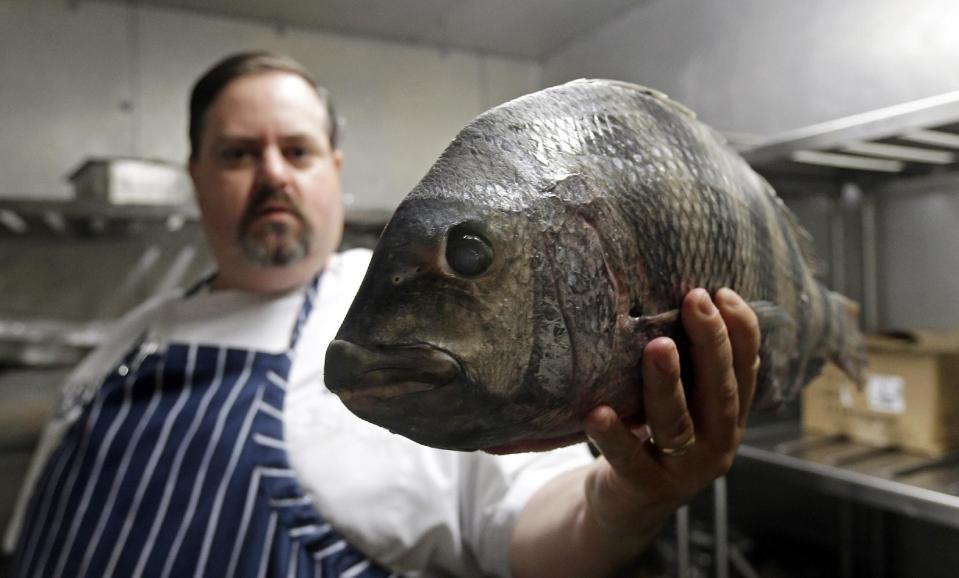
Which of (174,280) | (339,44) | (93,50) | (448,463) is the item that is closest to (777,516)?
(448,463)

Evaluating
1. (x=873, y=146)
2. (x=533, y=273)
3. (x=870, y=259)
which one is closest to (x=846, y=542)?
(x=870, y=259)

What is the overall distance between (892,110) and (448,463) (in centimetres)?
97

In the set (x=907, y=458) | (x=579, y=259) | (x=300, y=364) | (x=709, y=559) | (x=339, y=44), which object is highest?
(x=339, y=44)

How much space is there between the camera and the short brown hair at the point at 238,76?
891 mm

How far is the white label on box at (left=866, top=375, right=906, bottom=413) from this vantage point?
4.30 ft

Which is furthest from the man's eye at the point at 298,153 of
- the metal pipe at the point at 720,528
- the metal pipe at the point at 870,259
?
the metal pipe at the point at 870,259

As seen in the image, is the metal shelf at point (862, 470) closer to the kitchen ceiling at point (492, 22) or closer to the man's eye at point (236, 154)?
the kitchen ceiling at point (492, 22)

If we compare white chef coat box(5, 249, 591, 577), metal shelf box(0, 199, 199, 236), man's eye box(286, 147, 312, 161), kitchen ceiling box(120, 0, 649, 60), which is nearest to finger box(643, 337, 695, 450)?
kitchen ceiling box(120, 0, 649, 60)

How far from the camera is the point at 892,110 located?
114cm

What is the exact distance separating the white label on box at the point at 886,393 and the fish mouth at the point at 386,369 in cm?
133

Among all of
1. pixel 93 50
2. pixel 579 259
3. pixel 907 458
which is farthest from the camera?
pixel 93 50

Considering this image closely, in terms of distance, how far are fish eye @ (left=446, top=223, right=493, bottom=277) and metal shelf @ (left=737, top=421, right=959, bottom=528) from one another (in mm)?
1105

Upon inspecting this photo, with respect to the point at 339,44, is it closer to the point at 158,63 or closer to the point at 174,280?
the point at 158,63

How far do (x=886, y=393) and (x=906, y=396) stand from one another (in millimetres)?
46
